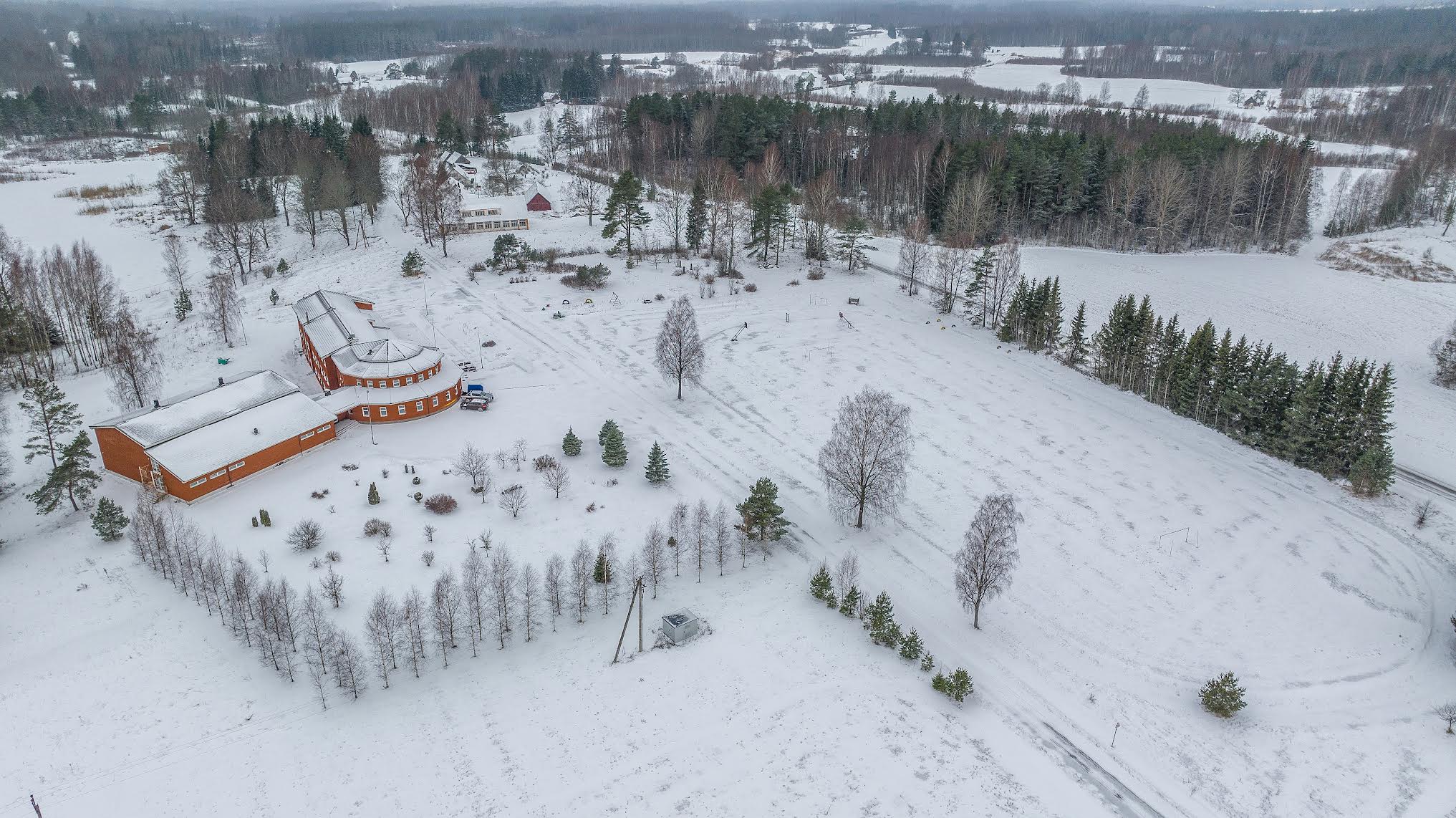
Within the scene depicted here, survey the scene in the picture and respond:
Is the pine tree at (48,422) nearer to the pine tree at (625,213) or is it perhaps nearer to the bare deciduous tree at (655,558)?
Result: the bare deciduous tree at (655,558)

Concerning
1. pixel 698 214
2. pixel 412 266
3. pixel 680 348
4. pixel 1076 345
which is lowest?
pixel 1076 345

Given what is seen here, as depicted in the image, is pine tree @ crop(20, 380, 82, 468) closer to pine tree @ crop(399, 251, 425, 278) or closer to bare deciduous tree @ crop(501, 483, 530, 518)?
bare deciduous tree @ crop(501, 483, 530, 518)

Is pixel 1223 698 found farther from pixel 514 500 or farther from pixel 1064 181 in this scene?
pixel 1064 181

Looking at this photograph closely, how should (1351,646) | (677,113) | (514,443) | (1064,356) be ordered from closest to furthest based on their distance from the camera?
1. (1351,646)
2. (514,443)
3. (1064,356)
4. (677,113)

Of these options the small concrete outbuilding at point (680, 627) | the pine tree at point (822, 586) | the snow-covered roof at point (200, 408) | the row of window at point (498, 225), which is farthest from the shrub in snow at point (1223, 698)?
the row of window at point (498, 225)

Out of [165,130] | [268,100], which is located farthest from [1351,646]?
[268,100]

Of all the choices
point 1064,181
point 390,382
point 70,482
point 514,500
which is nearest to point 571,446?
point 514,500

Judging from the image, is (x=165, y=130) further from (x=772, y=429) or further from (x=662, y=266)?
(x=772, y=429)
